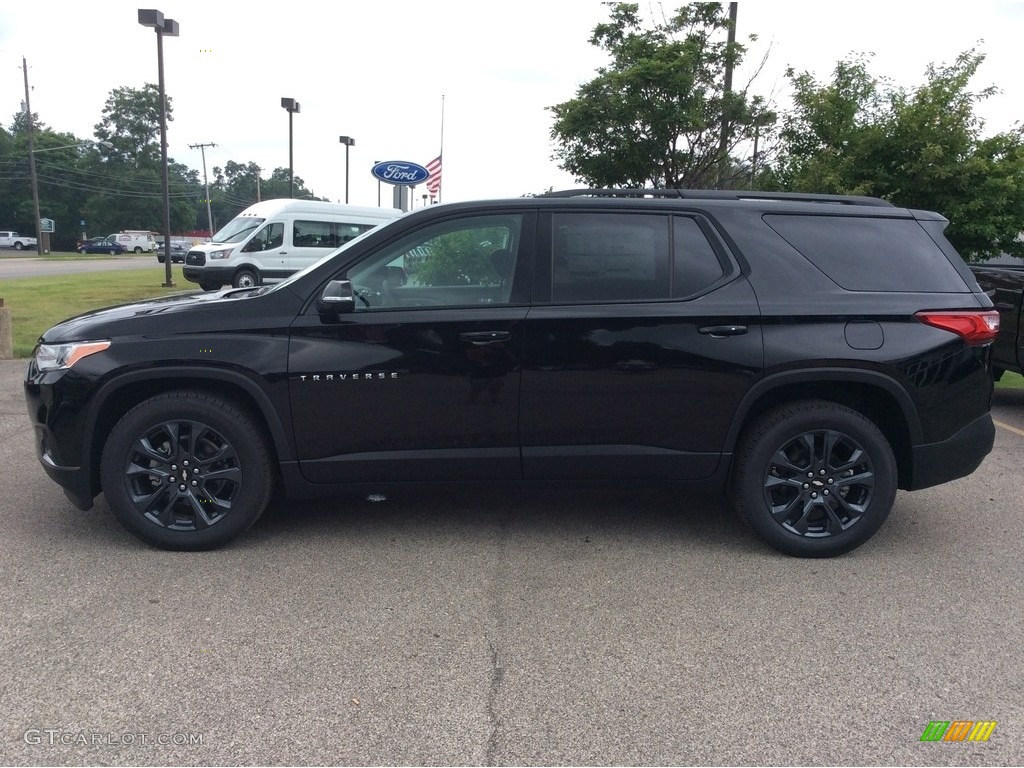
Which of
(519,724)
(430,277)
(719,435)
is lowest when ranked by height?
(519,724)

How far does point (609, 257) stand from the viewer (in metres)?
4.23

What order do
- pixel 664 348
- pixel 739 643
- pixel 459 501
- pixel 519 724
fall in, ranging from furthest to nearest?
1. pixel 459 501
2. pixel 664 348
3. pixel 739 643
4. pixel 519 724

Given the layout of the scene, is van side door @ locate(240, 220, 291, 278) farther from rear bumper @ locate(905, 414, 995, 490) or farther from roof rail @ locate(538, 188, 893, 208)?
rear bumper @ locate(905, 414, 995, 490)

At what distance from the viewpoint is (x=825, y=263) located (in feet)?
14.0

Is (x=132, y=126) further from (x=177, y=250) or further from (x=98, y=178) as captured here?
(x=177, y=250)

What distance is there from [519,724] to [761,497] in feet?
6.45

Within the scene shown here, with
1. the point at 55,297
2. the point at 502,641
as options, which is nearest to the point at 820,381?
the point at 502,641

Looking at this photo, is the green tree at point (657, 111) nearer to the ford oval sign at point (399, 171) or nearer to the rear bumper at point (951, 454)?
the ford oval sign at point (399, 171)

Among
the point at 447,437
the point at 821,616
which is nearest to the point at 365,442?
the point at 447,437

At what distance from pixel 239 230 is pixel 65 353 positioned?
18736 mm

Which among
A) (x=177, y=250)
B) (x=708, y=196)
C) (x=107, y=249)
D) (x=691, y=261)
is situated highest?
(x=708, y=196)

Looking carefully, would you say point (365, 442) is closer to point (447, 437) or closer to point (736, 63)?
point (447, 437)

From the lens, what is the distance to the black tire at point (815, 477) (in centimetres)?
418

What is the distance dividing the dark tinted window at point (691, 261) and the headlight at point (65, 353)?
2.78 meters
